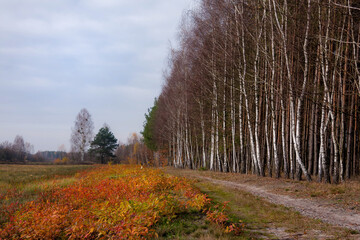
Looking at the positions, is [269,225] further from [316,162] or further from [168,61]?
[168,61]

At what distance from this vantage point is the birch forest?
10.5 metres

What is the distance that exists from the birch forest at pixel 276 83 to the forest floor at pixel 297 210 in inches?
92.7

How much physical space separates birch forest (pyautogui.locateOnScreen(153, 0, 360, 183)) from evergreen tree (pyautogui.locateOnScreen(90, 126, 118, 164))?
29.7 m

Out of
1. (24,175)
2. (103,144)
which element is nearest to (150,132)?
(103,144)

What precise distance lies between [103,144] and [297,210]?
49606mm

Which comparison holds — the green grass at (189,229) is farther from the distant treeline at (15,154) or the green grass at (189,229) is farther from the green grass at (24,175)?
the distant treeline at (15,154)

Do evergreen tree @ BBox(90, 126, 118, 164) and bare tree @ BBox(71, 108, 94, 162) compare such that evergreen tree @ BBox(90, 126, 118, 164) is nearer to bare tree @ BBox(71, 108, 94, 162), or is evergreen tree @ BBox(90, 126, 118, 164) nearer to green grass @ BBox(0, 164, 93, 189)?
bare tree @ BBox(71, 108, 94, 162)

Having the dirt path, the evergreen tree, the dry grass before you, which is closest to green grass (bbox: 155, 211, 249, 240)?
the dirt path

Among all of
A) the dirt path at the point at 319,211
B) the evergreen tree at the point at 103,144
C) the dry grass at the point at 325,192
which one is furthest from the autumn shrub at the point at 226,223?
the evergreen tree at the point at 103,144

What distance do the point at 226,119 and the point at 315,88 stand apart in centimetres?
841

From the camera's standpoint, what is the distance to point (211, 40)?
671 inches

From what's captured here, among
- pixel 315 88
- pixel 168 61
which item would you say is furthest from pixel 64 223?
pixel 168 61

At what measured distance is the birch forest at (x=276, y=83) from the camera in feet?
34.6

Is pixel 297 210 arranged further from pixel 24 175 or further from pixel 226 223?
pixel 24 175
